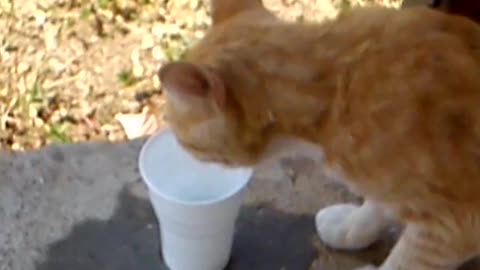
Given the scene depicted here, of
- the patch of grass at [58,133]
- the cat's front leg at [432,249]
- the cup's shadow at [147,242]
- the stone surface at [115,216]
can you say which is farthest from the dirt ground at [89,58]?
the cat's front leg at [432,249]

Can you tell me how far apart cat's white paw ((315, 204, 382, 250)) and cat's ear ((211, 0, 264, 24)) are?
49 centimetres

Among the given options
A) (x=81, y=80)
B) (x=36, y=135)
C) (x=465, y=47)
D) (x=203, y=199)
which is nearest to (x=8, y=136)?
(x=36, y=135)

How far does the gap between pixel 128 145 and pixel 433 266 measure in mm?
724

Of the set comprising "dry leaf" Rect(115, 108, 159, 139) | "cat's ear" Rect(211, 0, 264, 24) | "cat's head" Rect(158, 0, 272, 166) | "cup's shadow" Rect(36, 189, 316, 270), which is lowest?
"cup's shadow" Rect(36, 189, 316, 270)

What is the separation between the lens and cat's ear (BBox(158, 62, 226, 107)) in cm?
143

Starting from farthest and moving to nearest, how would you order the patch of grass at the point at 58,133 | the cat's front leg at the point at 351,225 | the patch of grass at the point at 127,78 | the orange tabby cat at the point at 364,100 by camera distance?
the patch of grass at the point at 127,78 → the patch of grass at the point at 58,133 → the cat's front leg at the point at 351,225 → the orange tabby cat at the point at 364,100

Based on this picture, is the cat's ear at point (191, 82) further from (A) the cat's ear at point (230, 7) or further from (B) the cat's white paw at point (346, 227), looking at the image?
(B) the cat's white paw at point (346, 227)

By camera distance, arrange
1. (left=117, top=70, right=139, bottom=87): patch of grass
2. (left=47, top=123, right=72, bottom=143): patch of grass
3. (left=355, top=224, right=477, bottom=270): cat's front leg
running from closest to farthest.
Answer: (left=355, top=224, right=477, bottom=270): cat's front leg → (left=47, top=123, right=72, bottom=143): patch of grass → (left=117, top=70, right=139, bottom=87): patch of grass

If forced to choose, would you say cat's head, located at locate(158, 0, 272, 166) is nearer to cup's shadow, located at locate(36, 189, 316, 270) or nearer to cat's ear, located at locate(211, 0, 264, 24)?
cat's ear, located at locate(211, 0, 264, 24)

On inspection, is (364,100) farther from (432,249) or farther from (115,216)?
(115,216)

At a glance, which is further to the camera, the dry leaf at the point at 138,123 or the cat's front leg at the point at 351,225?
the dry leaf at the point at 138,123

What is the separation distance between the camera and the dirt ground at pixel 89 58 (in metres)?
2.29

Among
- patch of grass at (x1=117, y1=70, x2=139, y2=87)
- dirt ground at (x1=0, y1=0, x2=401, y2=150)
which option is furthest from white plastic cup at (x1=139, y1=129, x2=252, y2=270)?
patch of grass at (x1=117, y1=70, x2=139, y2=87)

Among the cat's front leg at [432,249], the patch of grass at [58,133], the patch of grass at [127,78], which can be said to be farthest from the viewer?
the patch of grass at [127,78]
